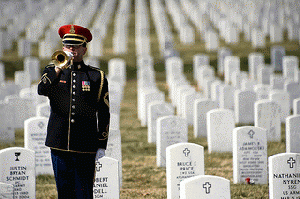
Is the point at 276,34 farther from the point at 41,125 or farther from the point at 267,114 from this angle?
the point at 41,125

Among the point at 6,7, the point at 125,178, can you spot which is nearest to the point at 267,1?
the point at 6,7

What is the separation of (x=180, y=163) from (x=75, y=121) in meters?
2.53

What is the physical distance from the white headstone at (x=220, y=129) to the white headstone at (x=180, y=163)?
2.83 metres

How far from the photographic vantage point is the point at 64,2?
130 ft

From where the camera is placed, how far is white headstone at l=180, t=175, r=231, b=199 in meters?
5.72

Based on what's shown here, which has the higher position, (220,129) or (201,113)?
(201,113)

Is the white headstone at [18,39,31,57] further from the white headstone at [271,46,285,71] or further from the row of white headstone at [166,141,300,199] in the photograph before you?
the row of white headstone at [166,141,300,199]

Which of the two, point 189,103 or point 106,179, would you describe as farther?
point 189,103

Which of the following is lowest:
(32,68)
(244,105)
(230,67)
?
(244,105)

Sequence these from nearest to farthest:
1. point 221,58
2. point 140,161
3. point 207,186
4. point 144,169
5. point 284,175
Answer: point 207,186 → point 284,175 → point 144,169 → point 140,161 → point 221,58

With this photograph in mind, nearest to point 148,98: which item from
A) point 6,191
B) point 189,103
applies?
point 189,103

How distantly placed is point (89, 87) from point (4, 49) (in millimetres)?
19917

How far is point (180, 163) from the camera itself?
7.32m

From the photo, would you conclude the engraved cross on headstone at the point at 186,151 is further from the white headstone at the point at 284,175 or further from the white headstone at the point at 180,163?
the white headstone at the point at 284,175
